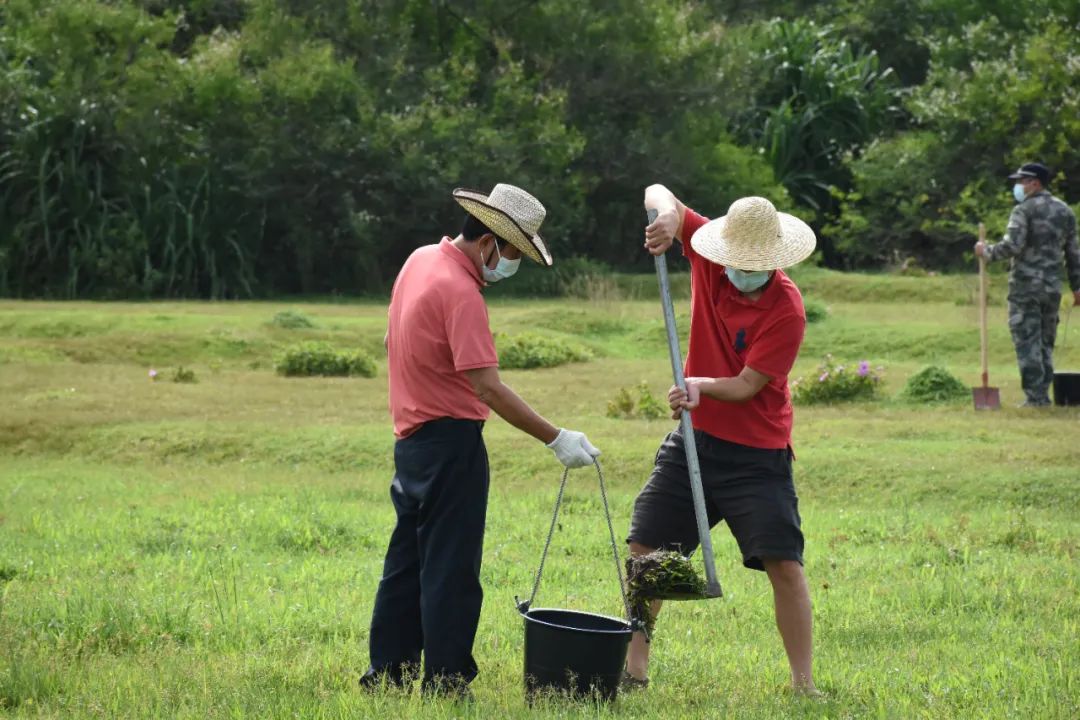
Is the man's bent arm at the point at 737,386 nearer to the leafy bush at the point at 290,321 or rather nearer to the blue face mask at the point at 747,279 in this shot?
the blue face mask at the point at 747,279

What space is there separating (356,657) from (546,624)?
1.38 meters

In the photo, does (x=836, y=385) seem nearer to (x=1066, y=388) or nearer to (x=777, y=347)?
(x=1066, y=388)

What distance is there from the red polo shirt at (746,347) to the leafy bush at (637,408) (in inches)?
341

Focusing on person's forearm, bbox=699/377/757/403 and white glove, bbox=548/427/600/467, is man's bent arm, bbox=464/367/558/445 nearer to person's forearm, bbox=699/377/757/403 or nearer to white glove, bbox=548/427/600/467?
white glove, bbox=548/427/600/467

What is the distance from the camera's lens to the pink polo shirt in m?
5.58

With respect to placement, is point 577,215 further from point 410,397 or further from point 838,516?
point 410,397

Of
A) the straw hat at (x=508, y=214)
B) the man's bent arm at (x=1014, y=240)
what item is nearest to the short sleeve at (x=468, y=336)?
the straw hat at (x=508, y=214)

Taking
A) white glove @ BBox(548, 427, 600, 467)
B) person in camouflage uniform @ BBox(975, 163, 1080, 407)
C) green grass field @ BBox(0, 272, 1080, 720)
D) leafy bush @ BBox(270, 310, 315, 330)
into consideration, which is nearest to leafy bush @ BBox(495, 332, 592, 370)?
green grass field @ BBox(0, 272, 1080, 720)

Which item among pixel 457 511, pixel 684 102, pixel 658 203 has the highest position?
pixel 684 102

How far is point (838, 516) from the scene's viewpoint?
10.7 metres

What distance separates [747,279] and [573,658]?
61.4 inches

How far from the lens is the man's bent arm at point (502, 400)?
5574 millimetres

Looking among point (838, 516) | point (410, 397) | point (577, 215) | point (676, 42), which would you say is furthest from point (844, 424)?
point (676, 42)

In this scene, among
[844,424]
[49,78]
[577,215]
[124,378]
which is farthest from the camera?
[577,215]
